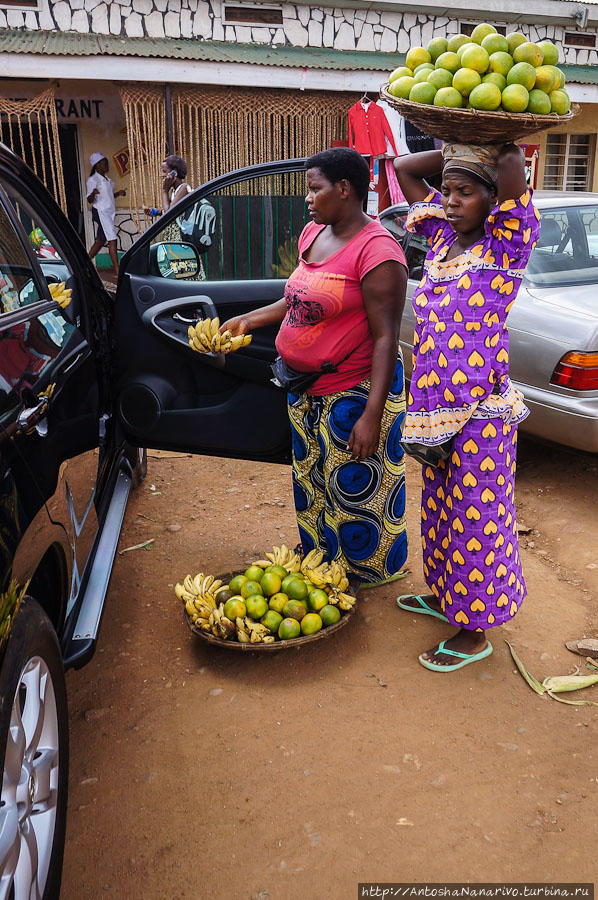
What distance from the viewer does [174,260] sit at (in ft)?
12.1

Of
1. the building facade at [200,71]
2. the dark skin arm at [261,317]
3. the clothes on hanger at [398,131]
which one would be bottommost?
the dark skin arm at [261,317]

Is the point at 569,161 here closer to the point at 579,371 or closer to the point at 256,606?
the point at 579,371

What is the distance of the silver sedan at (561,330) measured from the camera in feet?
13.8

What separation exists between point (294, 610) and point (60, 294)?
1548 millimetres

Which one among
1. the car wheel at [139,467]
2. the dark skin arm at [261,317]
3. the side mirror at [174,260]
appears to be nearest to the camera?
the dark skin arm at [261,317]

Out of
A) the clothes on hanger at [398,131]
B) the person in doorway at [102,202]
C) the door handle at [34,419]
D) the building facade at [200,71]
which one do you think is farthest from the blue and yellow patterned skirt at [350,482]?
the person in doorway at [102,202]

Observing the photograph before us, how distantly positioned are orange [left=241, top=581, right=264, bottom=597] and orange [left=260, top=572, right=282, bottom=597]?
25 mm

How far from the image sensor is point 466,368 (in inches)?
103

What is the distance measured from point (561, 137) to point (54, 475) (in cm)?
1451

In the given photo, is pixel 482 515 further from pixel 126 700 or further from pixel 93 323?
pixel 93 323

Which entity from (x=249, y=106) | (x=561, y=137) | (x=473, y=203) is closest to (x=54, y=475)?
(x=473, y=203)

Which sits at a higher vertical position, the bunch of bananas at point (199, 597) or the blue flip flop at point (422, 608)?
the bunch of bananas at point (199, 597)

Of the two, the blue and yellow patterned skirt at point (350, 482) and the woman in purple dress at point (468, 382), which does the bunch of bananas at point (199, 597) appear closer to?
the blue and yellow patterned skirt at point (350, 482)

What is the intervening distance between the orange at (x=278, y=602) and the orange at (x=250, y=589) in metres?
0.07
